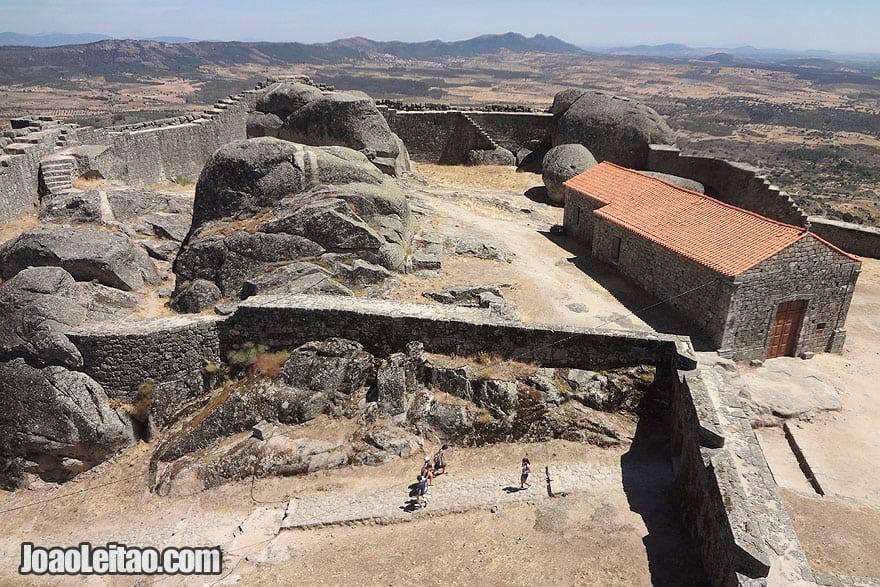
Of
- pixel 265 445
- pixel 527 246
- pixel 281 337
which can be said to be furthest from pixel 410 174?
pixel 265 445

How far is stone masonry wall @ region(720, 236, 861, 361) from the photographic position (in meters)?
13.7

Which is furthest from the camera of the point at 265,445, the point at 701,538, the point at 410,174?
the point at 410,174

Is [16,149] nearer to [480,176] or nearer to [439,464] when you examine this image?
[439,464]

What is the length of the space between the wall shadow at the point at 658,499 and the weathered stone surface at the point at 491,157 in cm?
2117

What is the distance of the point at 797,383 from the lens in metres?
13.9

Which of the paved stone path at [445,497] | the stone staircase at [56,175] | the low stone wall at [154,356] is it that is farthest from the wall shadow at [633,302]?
the stone staircase at [56,175]

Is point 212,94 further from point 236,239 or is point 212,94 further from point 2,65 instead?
point 236,239

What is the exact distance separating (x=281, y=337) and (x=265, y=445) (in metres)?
2.45

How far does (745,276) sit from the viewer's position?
531 inches

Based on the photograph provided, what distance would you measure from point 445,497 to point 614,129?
21.3 metres

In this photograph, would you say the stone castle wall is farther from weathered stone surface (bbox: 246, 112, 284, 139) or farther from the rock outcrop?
weathered stone surface (bbox: 246, 112, 284, 139)

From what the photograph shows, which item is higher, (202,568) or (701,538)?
(701,538)

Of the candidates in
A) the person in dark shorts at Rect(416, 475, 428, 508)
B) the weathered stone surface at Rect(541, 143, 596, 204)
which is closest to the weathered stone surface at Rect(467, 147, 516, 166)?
the weathered stone surface at Rect(541, 143, 596, 204)

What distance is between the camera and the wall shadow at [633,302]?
14862 mm
